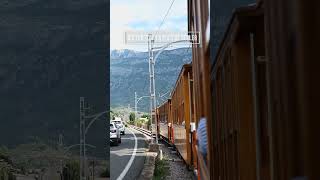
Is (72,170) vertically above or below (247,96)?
below

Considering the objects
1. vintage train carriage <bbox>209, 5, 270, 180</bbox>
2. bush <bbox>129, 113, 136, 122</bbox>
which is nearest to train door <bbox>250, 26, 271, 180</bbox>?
vintage train carriage <bbox>209, 5, 270, 180</bbox>

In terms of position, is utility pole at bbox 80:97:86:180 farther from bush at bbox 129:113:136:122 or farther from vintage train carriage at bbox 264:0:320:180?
bush at bbox 129:113:136:122

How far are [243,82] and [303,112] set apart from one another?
1.22 meters

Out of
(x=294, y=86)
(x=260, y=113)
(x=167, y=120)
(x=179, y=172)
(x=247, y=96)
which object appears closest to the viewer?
(x=294, y=86)

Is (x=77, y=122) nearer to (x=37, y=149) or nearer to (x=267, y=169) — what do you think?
(x=37, y=149)

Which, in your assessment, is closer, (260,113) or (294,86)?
(294,86)

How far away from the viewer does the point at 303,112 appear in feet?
4.36

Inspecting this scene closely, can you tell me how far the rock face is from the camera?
9.23 meters

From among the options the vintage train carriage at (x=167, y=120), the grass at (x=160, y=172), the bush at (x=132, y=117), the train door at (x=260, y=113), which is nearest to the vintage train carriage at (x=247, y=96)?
the train door at (x=260, y=113)

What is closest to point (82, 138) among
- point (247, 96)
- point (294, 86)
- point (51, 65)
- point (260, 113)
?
point (51, 65)

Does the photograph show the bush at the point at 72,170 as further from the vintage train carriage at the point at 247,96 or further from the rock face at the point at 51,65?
the vintage train carriage at the point at 247,96

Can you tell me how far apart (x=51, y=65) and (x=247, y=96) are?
25.0 ft

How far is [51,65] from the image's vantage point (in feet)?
31.9

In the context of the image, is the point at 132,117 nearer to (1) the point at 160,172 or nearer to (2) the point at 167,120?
(2) the point at 167,120
